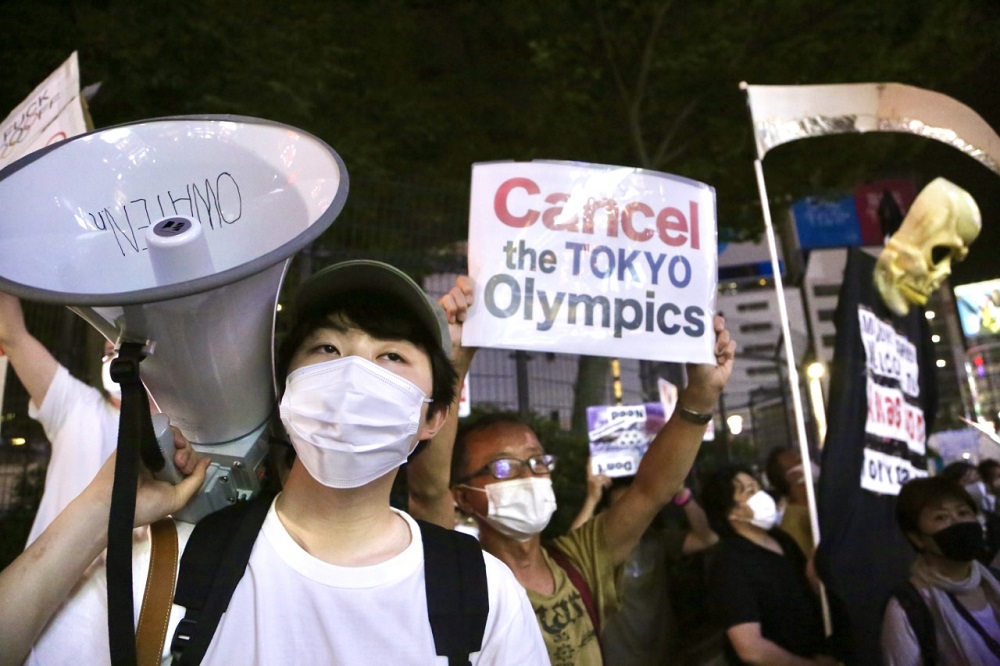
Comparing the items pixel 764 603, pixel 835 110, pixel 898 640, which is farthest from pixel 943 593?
pixel 835 110

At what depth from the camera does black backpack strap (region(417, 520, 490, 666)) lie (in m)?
1.40

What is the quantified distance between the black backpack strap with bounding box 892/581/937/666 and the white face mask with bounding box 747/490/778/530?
930 mm

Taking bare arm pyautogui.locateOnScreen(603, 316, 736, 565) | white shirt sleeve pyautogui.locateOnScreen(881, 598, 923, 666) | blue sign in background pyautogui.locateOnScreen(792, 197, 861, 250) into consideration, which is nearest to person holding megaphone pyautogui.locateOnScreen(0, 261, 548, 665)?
bare arm pyautogui.locateOnScreen(603, 316, 736, 565)

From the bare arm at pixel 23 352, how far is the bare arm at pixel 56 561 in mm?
1729

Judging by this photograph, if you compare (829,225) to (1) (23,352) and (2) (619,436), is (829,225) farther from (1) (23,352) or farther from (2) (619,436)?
(1) (23,352)

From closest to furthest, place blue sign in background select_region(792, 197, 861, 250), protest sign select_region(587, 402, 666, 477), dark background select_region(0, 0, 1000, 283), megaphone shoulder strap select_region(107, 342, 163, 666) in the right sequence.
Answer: megaphone shoulder strap select_region(107, 342, 163, 666) < protest sign select_region(587, 402, 666, 477) < dark background select_region(0, 0, 1000, 283) < blue sign in background select_region(792, 197, 861, 250)

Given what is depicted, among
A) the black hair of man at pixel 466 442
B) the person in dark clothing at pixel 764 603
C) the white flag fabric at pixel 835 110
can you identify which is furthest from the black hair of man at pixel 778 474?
the black hair of man at pixel 466 442

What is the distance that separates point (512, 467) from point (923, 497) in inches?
67.2

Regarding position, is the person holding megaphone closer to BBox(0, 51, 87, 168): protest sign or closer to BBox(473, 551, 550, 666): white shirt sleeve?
BBox(473, 551, 550, 666): white shirt sleeve

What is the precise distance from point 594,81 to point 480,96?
1.41 m

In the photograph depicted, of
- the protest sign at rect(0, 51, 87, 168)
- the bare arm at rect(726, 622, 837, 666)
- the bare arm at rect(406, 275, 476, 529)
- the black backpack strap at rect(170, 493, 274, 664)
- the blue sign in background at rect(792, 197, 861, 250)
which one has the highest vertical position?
the blue sign in background at rect(792, 197, 861, 250)

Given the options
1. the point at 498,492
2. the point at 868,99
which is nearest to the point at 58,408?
the point at 498,492

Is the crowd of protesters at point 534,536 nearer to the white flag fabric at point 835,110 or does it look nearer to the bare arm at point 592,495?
the bare arm at point 592,495

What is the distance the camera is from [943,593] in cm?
282
